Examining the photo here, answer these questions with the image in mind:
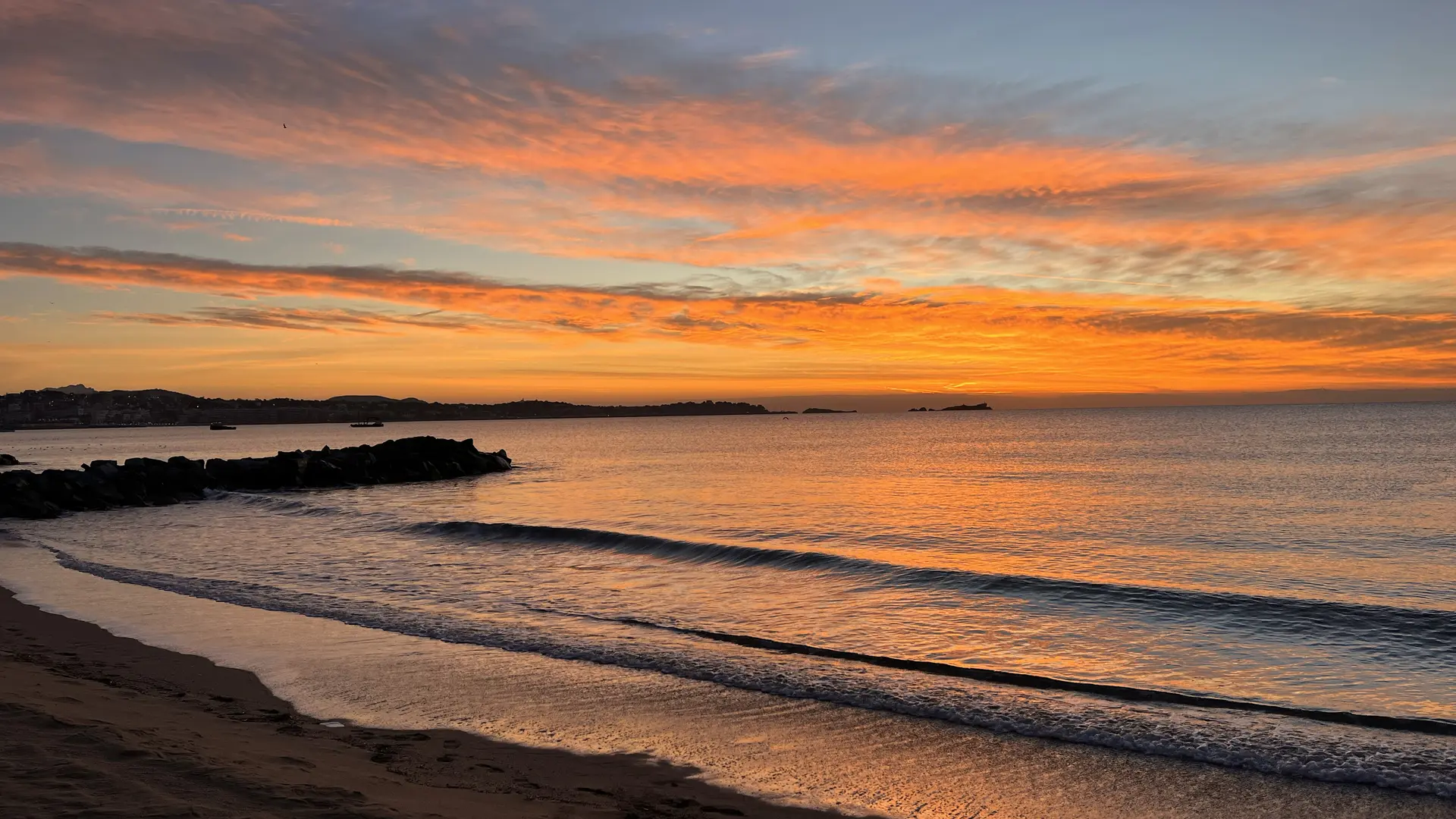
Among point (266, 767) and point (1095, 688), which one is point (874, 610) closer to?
point (1095, 688)

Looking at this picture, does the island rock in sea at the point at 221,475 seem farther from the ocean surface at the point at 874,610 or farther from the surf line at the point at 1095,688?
the surf line at the point at 1095,688

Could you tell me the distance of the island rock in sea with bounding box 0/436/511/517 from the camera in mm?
37469

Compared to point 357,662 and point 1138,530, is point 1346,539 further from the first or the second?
point 357,662

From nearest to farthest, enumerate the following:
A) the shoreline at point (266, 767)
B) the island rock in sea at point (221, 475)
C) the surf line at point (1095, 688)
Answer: the shoreline at point (266, 767), the surf line at point (1095, 688), the island rock in sea at point (221, 475)

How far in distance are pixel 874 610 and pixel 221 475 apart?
4194 cm

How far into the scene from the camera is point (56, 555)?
2364 cm

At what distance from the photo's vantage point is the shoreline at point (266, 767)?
6.14m

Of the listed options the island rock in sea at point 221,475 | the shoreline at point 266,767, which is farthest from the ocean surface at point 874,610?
the island rock in sea at point 221,475

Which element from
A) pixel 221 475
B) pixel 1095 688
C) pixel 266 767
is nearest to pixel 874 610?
pixel 1095 688

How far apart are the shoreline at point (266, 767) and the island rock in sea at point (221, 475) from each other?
109 feet

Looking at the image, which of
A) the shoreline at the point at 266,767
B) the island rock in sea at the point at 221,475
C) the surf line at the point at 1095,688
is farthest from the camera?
the island rock in sea at the point at 221,475

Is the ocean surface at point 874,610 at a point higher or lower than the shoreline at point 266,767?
lower

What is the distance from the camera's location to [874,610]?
15.9 m

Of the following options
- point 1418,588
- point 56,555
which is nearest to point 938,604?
point 1418,588
